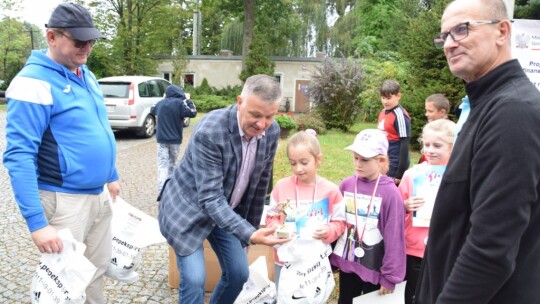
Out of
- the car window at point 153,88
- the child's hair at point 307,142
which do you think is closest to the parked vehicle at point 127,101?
the car window at point 153,88

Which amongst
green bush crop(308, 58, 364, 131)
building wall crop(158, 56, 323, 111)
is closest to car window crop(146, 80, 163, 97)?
green bush crop(308, 58, 364, 131)

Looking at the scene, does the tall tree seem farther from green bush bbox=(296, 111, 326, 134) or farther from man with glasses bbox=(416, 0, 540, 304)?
man with glasses bbox=(416, 0, 540, 304)

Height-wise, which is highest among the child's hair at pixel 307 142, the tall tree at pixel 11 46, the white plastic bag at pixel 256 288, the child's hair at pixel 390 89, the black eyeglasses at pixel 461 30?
the tall tree at pixel 11 46

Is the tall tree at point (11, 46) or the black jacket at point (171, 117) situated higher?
the tall tree at point (11, 46)

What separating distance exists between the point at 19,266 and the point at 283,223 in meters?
2.95

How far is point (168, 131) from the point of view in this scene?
711 centimetres

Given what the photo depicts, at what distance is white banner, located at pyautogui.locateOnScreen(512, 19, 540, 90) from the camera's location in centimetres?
509

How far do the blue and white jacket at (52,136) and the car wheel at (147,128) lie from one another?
1083 centimetres

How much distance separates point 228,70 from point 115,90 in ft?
65.1

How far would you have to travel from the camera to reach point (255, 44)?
94.0ft

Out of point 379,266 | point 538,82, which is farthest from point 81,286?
point 538,82

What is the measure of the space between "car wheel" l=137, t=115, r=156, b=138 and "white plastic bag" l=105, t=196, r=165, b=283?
1041 cm

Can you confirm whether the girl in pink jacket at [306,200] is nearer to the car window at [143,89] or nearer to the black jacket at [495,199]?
the black jacket at [495,199]

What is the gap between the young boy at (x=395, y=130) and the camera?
4871 millimetres
